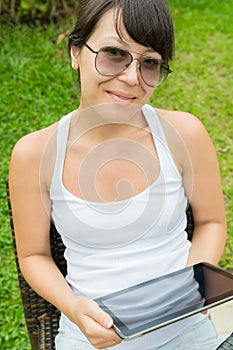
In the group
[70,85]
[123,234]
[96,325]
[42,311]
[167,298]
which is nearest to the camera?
[96,325]

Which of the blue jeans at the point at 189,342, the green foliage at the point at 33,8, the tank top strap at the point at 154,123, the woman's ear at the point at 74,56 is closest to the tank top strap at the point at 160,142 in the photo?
the tank top strap at the point at 154,123

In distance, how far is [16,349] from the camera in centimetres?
276

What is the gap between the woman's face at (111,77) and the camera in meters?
1.71

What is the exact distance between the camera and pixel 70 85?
4.51 meters

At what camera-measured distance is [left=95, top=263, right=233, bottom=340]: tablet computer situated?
153 centimetres

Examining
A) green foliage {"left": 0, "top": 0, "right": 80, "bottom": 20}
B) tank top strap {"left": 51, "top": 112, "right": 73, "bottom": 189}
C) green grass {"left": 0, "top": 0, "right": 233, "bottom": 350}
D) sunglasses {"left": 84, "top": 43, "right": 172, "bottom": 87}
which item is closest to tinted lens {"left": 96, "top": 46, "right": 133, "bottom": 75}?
sunglasses {"left": 84, "top": 43, "right": 172, "bottom": 87}

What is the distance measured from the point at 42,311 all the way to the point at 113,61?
89cm

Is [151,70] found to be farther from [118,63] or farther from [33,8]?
[33,8]

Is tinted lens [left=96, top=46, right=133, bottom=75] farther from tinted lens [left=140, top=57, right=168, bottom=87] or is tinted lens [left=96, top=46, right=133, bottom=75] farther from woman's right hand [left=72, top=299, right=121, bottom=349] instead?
woman's right hand [left=72, top=299, right=121, bottom=349]

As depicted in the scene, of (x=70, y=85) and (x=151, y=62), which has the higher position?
(x=151, y=62)

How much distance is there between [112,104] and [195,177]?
36 centimetres

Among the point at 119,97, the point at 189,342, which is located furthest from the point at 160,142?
the point at 189,342

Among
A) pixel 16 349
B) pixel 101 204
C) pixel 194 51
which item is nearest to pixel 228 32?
pixel 194 51

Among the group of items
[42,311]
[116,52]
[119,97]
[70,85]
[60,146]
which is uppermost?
[116,52]
